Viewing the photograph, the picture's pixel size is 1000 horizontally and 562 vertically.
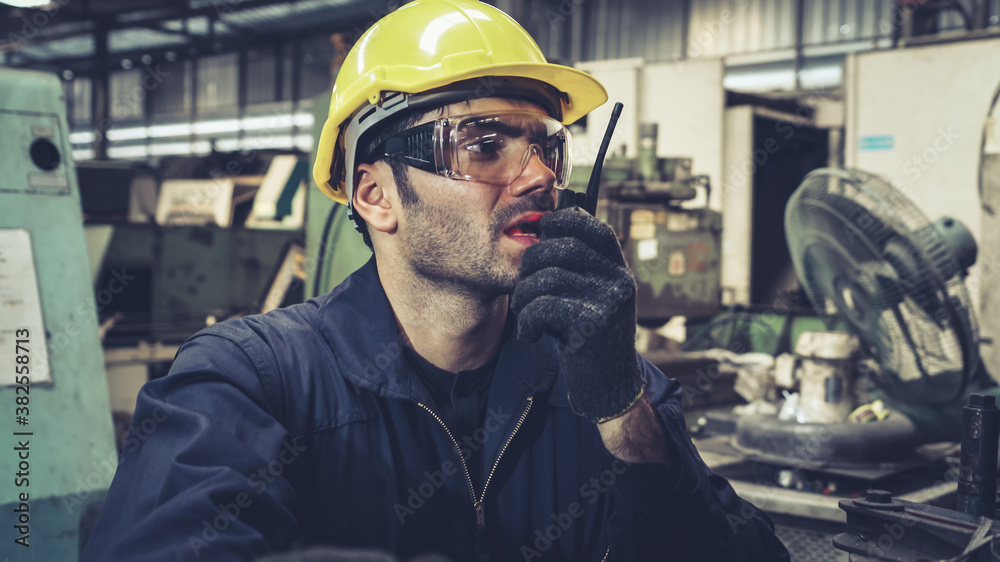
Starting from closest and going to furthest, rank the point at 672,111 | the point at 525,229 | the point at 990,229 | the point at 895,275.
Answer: the point at 525,229
the point at 895,275
the point at 990,229
the point at 672,111

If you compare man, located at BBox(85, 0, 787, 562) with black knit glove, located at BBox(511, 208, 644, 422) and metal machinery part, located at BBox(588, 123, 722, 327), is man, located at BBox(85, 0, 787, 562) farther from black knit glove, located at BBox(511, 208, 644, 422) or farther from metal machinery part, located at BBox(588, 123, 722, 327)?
metal machinery part, located at BBox(588, 123, 722, 327)

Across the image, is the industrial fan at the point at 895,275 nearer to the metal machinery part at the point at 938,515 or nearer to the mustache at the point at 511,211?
the metal machinery part at the point at 938,515

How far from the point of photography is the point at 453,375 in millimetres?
1339

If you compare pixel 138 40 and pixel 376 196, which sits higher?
pixel 138 40

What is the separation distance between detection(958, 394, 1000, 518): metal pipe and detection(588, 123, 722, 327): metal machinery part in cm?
224

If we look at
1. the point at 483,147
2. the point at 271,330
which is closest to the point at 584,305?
the point at 483,147

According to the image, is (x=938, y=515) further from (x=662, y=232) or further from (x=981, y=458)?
(x=662, y=232)

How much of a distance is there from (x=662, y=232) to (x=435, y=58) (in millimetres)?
2314

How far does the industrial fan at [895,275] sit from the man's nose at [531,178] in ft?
2.86

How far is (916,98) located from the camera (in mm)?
3982

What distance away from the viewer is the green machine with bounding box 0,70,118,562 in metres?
1.56

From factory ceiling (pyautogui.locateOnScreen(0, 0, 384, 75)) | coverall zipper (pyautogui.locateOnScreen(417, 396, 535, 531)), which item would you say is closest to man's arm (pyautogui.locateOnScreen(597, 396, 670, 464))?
coverall zipper (pyautogui.locateOnScreen(417, 396, 535, 531))

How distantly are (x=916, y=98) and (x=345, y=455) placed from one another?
3842 millimetres

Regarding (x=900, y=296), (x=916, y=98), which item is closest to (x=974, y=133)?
(x=916, y=98)
